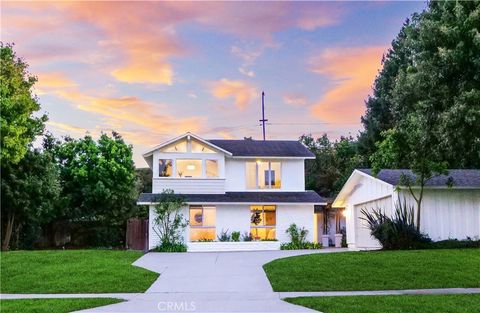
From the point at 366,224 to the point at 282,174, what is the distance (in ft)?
18.9

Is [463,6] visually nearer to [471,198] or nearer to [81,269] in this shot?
[471,198]

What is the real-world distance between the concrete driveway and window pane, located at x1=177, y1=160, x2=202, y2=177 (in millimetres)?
9753

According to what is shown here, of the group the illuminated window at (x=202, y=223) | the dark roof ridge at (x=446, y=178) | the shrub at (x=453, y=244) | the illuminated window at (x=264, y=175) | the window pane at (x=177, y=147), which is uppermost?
the window pane at (x=177, y=147)

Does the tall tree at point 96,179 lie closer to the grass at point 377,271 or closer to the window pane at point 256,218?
the window pane at point 256,218

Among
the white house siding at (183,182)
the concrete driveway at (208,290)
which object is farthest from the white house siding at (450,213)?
the white house siding at (183,182)

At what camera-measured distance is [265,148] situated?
3042 centimetres

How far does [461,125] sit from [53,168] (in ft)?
72.9

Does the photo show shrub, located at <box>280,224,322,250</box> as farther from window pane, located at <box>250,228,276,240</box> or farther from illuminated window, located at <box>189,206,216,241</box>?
illuminated window, located at <box>189,206,216,241</box>

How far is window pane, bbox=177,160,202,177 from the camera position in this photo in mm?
28531

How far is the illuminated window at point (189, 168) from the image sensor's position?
28531 millimetres

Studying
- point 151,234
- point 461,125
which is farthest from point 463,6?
point 151,234

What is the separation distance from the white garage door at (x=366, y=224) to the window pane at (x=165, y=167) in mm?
9898

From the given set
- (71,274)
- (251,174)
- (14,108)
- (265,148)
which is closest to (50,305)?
(71,274)

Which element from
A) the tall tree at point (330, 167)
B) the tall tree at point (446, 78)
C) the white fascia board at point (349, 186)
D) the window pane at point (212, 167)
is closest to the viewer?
the tall tree at point (446, 78)
